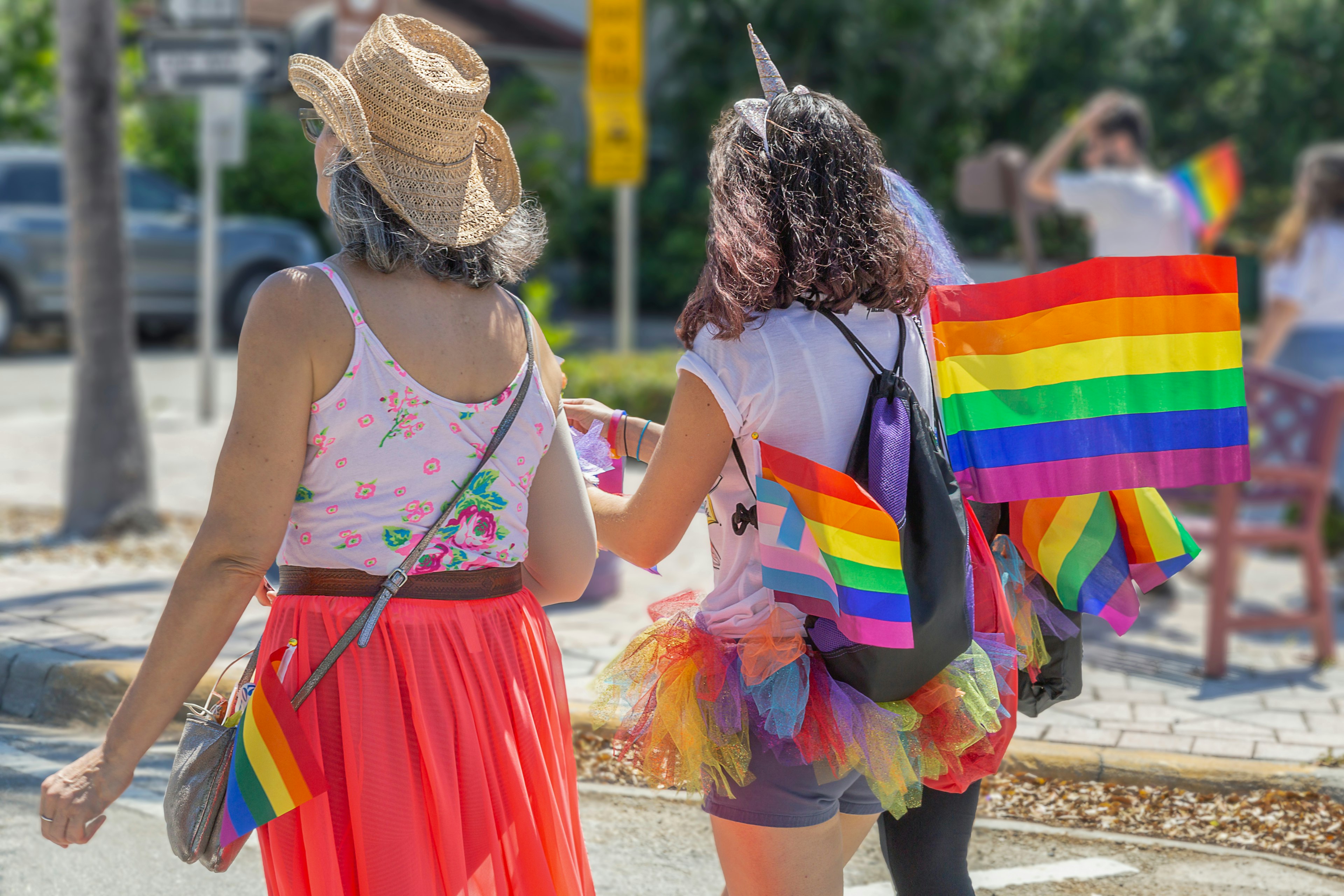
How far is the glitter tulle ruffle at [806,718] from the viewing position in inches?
84.2

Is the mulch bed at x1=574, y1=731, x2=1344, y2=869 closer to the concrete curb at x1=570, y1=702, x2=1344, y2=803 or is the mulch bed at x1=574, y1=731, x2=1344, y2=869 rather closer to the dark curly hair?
the concrete curb at x1=570, y1=702, x2=1344, y2=803

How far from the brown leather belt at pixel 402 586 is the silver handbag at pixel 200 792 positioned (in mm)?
212

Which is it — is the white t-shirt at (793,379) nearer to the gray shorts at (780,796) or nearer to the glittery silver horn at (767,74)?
the gray shorts at (780,796)

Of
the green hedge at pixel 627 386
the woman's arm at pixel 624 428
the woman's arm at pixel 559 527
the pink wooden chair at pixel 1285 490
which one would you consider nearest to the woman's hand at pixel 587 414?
the woman's arm at pixel 624 428

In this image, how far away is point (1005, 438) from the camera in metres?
Answer: 2.33

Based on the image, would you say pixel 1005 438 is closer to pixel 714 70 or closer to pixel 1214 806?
pixel 1214 806

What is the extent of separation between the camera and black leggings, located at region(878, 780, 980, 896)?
2.40m

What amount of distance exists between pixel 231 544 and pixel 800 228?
0.99m

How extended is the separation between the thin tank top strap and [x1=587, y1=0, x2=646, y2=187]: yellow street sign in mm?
7407

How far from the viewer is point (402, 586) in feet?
6.90

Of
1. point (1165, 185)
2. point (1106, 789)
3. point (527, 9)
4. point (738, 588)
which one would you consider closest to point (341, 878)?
point (738, 588)

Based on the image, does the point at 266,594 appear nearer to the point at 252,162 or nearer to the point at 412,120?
the point at 412,120

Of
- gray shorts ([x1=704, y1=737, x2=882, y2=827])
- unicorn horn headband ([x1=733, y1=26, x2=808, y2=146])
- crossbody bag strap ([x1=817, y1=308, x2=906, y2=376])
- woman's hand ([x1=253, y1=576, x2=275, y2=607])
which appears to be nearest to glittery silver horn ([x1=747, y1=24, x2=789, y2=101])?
unicorn horn headband ([x1=733, y1=26, x2=808, y2=146])

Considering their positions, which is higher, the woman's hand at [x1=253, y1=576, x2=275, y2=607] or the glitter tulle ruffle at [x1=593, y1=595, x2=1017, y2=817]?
the woman's hand at [x1=253, y1=576, x2=275, y2=607]
